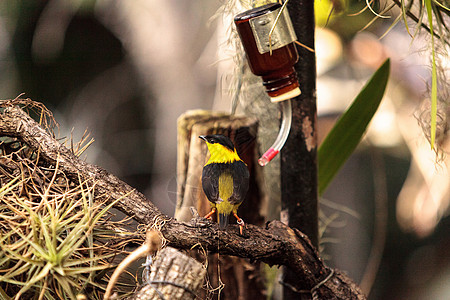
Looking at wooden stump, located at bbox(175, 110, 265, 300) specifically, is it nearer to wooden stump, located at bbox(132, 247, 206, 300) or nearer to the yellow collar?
the yellow collar

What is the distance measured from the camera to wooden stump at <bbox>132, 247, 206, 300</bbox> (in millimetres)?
456

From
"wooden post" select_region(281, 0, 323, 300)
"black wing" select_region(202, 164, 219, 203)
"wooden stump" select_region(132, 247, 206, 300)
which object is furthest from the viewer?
"wooden post" select_region(281, 0, 323, 300)

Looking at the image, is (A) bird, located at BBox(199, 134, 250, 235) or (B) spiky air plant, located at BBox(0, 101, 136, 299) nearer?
(B) spiky air plant, located at BBox(0, 101, 136, 299)

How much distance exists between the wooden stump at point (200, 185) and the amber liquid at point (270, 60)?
203mm

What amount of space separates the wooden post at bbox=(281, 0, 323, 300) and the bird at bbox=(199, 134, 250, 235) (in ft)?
0.69

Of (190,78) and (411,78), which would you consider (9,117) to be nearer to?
(190,78)

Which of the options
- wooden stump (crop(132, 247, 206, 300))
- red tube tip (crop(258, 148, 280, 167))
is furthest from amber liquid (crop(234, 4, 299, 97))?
wooden stump (crop(132, 247, 206, 300))

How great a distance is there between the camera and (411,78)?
1.44 m

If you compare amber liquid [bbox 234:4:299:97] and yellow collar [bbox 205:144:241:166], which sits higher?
amber liquid [bbox 234:4:299:97]

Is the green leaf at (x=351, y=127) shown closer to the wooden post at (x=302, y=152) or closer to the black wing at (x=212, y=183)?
the wooden post at (x=302, y=152)

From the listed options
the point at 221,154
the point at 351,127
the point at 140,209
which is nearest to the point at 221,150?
the point at 221,154

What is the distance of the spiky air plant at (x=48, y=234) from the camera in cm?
46

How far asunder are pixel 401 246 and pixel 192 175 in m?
1.09

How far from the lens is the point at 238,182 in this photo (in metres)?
0.57
